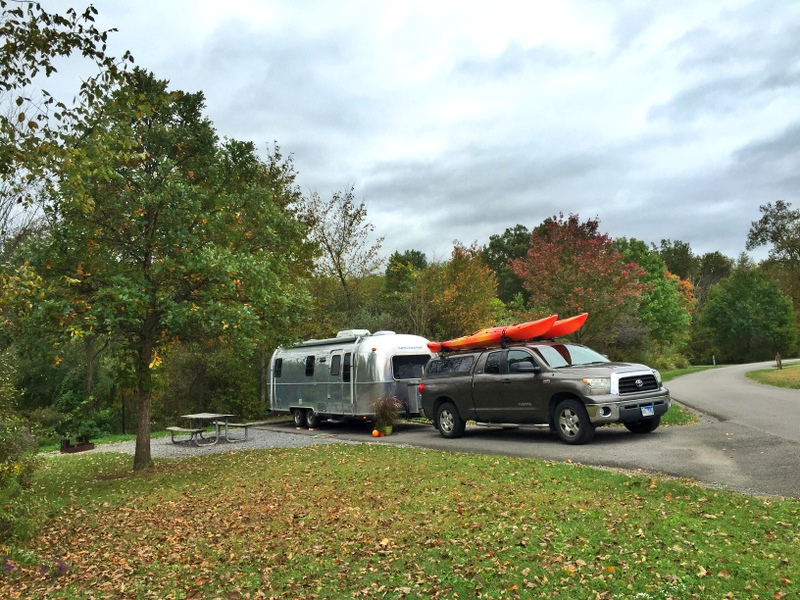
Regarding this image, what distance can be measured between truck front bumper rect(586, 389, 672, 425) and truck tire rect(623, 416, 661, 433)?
53 cm

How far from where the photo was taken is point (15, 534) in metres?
7.13

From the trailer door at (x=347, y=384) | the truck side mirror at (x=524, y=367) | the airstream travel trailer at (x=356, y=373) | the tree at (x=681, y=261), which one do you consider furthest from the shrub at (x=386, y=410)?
the tree at (x=681, y=261)

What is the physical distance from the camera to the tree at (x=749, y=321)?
5409 centimetres

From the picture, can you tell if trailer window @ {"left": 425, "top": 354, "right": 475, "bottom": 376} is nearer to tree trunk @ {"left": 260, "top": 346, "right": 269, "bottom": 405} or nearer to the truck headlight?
the truck headlight

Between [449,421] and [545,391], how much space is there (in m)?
2.94

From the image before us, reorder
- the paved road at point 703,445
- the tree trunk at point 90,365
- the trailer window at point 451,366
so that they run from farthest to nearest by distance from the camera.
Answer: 1. the tree trunk at point 90,365
2. the trailer window at point 451,366
3. the paved road at point 703,445

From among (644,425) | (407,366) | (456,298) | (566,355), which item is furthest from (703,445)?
(456,298)

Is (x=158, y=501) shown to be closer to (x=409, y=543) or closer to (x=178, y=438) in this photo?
(x=409, y=543)

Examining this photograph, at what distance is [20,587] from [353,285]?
72.6 ft

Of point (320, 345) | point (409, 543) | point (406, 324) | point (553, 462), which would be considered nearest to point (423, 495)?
point (409, 543)

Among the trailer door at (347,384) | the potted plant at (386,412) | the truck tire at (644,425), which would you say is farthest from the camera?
the trailer door at (347,384)

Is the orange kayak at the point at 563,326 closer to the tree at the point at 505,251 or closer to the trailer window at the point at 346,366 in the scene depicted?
the trailer window at the point at 346,366

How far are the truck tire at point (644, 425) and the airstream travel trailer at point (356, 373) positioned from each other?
551 cm

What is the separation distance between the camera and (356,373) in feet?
58.5
